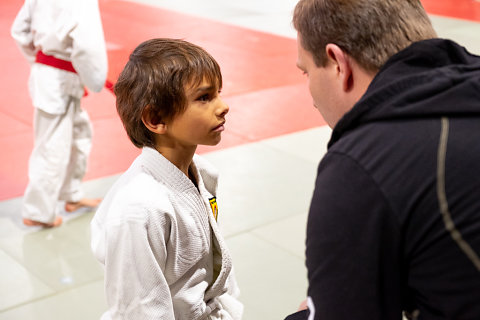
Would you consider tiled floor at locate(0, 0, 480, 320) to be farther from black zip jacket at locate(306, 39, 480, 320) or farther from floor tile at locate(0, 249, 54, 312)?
black zip jacket at locate(306, 39, 480, 320)

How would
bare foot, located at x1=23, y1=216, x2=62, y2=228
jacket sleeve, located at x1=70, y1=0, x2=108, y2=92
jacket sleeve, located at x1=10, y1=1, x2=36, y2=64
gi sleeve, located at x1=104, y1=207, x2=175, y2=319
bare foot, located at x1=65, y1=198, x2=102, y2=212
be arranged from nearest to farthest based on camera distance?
gi sleeve, located at x1=104, y1=207, x2=175, y2=319
jacket sleeve, located at x1=70, y1=0, x2=108, y2=92
jacket sleeve, located at x1=10, y1=1, x2=36, y2=64
bare foot, located at x1=23, y1=216, x2=62, y2=228
bare foot, located at x1=65, y1=198, x2=102, y2=212

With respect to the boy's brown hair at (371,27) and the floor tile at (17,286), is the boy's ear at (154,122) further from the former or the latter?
the floor tile at (17,286)

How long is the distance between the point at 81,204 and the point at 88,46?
128 centimetres

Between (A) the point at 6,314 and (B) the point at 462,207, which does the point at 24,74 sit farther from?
(B) the point at 462,207

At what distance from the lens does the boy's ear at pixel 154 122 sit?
222 centimetres

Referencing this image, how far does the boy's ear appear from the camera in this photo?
2221 millimetres

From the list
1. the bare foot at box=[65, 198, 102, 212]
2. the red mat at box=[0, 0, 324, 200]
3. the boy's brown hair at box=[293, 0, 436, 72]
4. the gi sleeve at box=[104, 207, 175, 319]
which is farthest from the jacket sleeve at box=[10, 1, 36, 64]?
the boy's brown hair at box=[293, 0, 436, 72]

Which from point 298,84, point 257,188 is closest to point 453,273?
point 257,188

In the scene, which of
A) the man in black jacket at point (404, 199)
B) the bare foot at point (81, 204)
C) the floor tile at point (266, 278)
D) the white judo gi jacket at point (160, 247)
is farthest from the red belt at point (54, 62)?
the man in black jacket at point (404, 199)

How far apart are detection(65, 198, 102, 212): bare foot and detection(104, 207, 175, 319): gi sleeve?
2.96 m

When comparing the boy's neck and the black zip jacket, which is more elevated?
the black zip jacket

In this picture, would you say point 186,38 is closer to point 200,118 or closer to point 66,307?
point 66,307

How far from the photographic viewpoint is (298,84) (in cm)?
814

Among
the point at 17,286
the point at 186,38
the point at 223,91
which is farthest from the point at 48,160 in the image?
the point at 186,38
